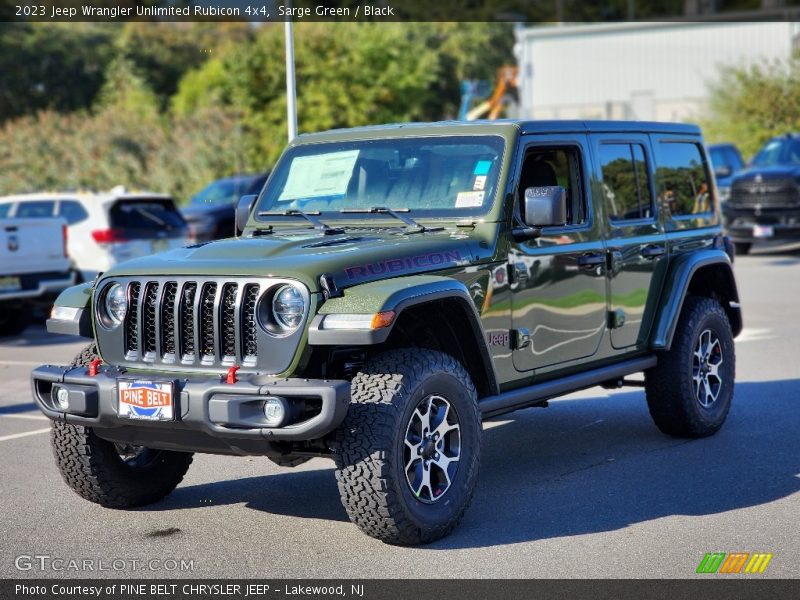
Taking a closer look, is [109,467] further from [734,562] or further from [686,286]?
[686,286]

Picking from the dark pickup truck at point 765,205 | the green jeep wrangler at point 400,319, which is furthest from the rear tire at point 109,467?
the dark pickup truck at point 765,205

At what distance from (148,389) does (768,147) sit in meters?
20.4

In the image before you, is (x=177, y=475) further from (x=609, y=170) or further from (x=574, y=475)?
(x=609, y=170)

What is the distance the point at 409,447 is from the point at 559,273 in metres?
1.67

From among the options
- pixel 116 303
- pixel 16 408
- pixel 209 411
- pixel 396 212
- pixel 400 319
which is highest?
pixel 396 212

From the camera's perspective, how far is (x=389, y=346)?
5797 mm

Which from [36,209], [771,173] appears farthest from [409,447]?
[771,173]

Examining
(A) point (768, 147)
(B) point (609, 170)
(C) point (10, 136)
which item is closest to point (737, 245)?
(A) point (768, 147)

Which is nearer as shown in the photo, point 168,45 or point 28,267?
point 28,267

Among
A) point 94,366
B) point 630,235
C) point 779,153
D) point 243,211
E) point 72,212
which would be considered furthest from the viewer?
point 779,153

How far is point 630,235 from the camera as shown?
7305 millimetres

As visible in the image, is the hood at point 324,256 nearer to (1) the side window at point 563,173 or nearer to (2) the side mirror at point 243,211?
(1) the side window at point 563,173

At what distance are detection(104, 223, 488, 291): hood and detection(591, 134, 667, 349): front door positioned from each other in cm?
127

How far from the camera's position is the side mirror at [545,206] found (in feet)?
20.1
